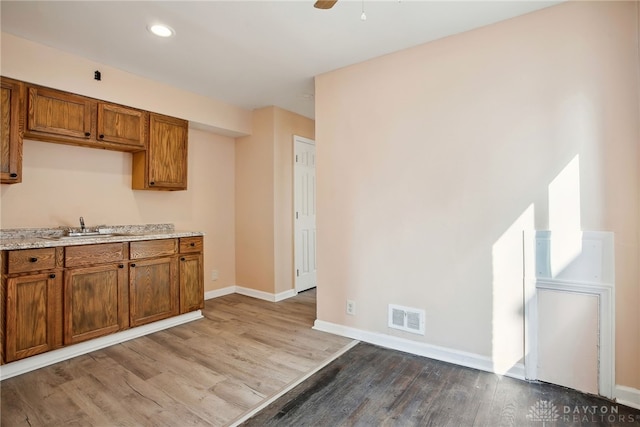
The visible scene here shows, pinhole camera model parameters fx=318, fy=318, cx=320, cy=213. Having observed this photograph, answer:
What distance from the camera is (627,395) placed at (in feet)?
6.33

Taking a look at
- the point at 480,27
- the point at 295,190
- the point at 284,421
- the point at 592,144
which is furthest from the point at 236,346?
the point at 480,27

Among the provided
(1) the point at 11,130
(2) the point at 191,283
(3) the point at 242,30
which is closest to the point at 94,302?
(2) the point at 191,283

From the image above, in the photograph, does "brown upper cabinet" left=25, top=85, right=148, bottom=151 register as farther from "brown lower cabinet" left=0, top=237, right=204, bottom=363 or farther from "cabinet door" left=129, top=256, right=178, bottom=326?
"cabinet door" left=129, top=256, right=178, bottom=326

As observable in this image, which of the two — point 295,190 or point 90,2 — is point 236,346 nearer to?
point 295,190

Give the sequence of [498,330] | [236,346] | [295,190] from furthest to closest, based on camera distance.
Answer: [295,190] < [236,346] < [498,330]

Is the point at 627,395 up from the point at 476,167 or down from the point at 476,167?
down

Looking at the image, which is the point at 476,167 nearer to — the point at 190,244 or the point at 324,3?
the point at 324,3

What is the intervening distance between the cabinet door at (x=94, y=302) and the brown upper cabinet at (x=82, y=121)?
1.17 meters

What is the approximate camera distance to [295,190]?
14.7 feet

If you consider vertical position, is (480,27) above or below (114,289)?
above

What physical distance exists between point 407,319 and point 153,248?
8.07ft

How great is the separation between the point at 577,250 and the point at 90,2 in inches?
141

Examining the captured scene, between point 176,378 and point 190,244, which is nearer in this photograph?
point 176,378

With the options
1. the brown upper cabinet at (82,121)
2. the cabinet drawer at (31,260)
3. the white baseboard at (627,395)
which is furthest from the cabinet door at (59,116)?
the white baseboard at (627,395)
